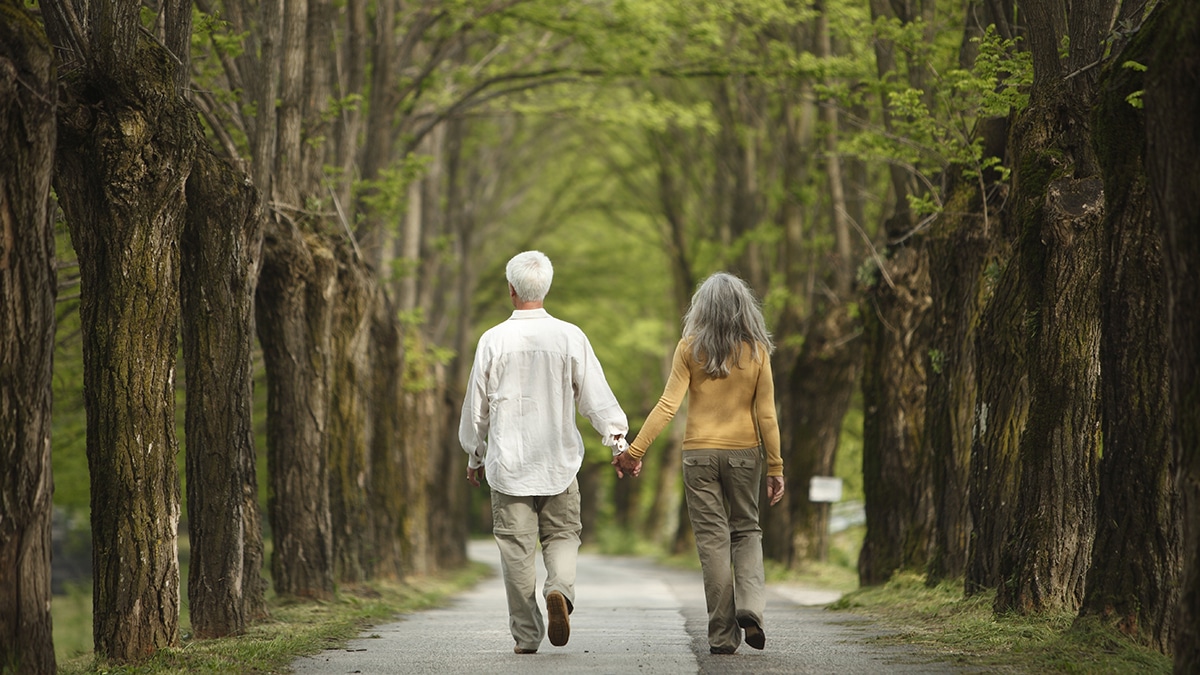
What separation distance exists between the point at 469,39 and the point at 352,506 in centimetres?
908

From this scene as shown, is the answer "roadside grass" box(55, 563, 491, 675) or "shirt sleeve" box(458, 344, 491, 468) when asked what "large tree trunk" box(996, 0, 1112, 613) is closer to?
"shirt sleeve" box(458, 344, 491, 468)

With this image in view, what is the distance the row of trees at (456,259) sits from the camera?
7207 mm

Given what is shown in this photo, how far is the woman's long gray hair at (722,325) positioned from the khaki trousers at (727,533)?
0.51m

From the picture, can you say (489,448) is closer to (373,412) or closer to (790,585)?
(373,412)

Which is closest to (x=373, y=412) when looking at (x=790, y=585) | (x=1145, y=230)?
(x=790, y=585)

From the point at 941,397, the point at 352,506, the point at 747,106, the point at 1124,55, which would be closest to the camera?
the point at 1124,55

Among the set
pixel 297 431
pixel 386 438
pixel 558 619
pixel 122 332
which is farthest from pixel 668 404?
pixel 386 438

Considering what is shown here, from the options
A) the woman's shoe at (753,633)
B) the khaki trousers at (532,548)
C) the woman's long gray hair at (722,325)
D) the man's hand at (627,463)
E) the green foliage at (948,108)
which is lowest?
the woman's shoe at (753,633)

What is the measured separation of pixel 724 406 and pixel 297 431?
6.00 metres

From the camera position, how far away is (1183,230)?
5.79 m

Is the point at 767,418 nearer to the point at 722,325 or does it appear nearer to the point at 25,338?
the point at 722,325

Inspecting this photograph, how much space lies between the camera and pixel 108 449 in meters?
7.80

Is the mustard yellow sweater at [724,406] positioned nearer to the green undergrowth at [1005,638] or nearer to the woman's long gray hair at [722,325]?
the woman's long gray hair at [722,325]

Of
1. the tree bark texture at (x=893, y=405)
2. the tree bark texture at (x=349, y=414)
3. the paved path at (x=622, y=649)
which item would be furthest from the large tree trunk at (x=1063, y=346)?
the tree bark texture at (x=349, y=414)
